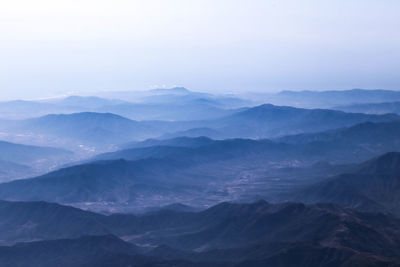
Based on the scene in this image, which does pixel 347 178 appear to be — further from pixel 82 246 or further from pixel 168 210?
pixel 82 246

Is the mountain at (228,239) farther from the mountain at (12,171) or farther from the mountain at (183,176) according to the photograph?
the mountain at (12,171)

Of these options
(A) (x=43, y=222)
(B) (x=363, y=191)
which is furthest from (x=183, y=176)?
(A) (x=43, y=222)

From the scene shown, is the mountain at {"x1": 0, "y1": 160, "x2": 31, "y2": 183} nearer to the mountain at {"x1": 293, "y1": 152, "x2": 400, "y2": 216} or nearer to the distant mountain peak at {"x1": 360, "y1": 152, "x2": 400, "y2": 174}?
the mountain at {"x1": 293, "y1": 152, "x2": 400, "y2": 216}

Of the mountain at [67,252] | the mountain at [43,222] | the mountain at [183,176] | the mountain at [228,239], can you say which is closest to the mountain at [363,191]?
the mountain at [183,176]

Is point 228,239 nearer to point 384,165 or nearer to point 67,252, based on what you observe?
point 67,252

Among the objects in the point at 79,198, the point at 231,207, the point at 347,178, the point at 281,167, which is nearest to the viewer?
the point at 231,207

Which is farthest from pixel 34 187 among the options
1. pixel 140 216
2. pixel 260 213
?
pixel 260 213
